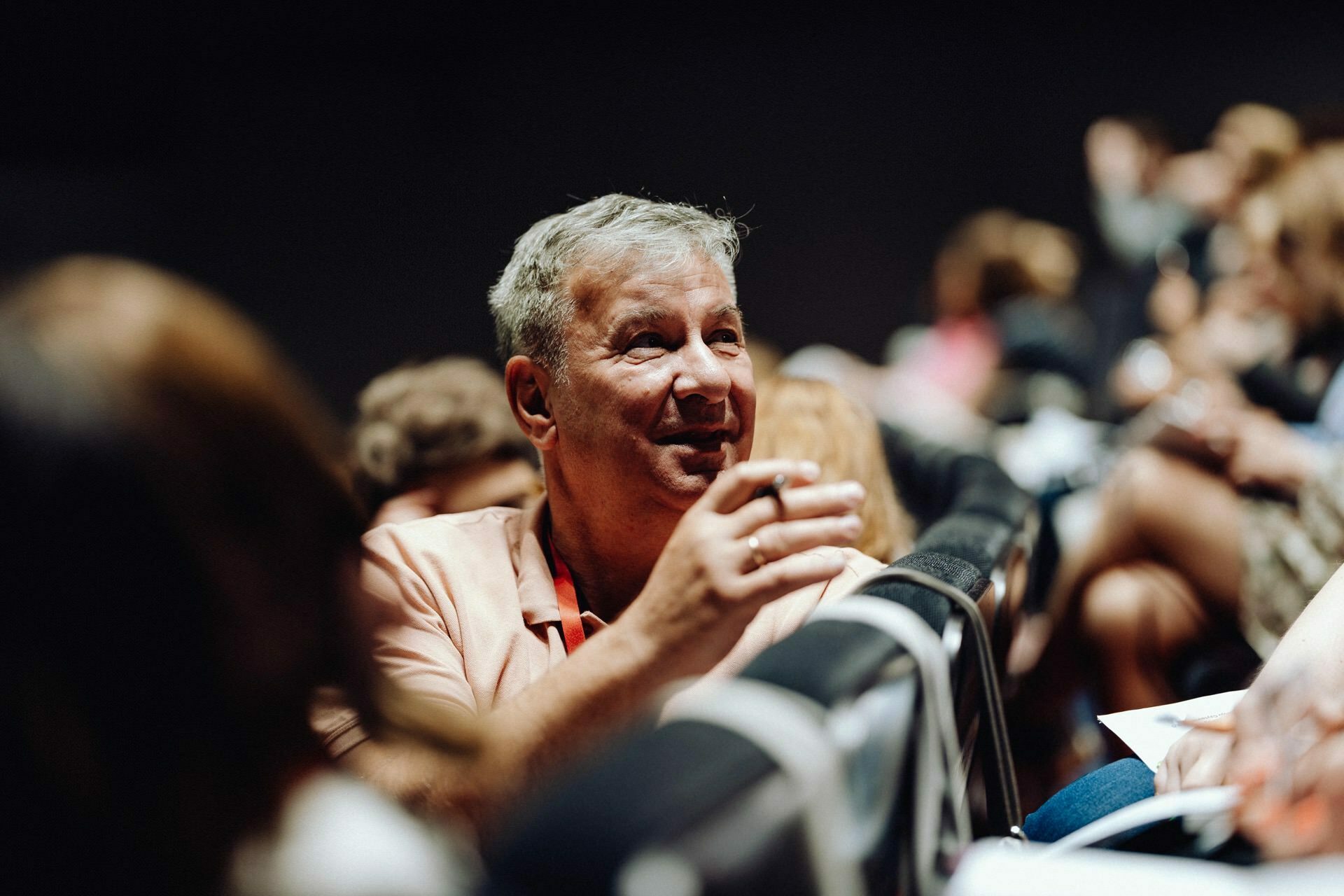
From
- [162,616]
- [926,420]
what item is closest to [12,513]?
[162,616]

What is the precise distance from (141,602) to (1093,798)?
0.85 meters

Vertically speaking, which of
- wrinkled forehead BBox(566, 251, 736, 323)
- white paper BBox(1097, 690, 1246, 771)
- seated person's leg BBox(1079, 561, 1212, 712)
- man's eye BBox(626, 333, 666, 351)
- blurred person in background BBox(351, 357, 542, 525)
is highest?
wrinkled forehead BBox(566, 251, 736, 323)

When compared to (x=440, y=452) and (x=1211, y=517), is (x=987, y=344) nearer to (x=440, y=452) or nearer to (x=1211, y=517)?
(x=1211, y=517)

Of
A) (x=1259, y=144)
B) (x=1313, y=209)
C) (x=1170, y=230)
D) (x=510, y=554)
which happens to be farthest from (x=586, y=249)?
(x=1170, y=230)

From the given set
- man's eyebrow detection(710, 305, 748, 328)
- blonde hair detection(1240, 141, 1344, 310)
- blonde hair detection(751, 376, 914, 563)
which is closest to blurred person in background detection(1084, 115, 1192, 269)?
blonde hair detection(1240, 141, 1344, 310)

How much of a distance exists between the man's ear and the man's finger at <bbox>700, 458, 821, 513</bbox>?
1.55 ft

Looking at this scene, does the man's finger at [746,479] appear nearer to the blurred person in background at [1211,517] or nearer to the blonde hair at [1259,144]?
the blurred person in background at [1211,517]

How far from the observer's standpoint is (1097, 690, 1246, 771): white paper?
969 millimetres

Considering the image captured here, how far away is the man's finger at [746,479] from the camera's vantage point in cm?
83

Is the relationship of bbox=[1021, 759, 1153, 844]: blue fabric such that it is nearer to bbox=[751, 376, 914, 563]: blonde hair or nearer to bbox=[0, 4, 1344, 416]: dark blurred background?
bbox=[751, 376, 914, 563]: blonde hair

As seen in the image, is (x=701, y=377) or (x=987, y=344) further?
(x=987, y=344)

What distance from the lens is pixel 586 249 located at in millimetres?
1230

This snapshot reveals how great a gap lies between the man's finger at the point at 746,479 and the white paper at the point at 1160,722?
1.40ft

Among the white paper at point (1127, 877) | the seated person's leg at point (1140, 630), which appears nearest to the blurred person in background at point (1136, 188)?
the seated person's leg at point (1140, 630)
